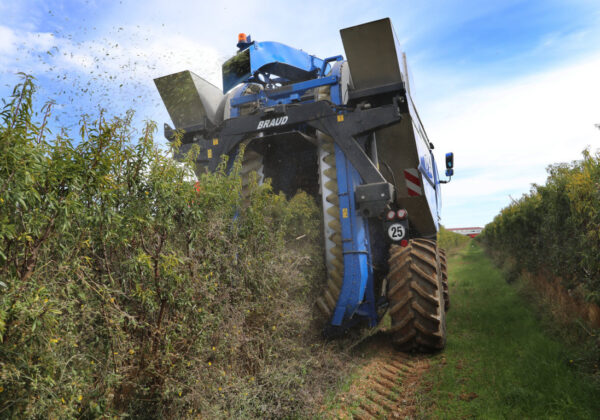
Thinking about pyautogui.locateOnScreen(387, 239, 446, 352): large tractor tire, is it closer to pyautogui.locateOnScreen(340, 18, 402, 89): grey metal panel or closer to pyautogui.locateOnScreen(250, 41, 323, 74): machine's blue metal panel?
pyautogui.locateOnScreen(340, 18, 402, 89): grey metal panel

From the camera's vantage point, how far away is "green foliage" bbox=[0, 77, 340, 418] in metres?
1.73

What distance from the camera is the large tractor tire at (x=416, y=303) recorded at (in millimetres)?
4270

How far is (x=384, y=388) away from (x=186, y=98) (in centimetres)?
427

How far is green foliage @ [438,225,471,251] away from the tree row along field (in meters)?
15.8

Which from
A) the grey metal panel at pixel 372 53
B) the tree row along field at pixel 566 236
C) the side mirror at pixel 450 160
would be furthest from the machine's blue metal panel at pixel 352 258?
the side mirror at pixel 450 160

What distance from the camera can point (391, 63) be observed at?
4715 mm

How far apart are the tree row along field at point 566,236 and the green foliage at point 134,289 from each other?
10.0 ft

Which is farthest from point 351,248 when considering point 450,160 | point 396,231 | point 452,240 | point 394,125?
point 452,240

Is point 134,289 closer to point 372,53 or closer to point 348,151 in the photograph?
point 348,151

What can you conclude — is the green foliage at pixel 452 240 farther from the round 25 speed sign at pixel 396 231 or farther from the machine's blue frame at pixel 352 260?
the machine's blue frame at pixel 352 260

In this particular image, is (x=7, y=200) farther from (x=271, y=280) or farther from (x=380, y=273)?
(x=380, y=273)

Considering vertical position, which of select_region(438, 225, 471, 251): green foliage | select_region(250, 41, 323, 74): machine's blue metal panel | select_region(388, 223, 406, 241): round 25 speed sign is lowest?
select_region(438, 225, 471, 251): green foliage

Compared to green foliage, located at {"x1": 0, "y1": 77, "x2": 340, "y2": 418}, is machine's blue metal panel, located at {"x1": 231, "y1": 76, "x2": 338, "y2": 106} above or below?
above

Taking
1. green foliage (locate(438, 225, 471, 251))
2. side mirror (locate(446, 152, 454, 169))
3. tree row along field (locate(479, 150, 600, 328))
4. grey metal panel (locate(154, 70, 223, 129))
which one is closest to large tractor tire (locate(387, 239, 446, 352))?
tree row along field (locate(479, 150, 600, 328))
